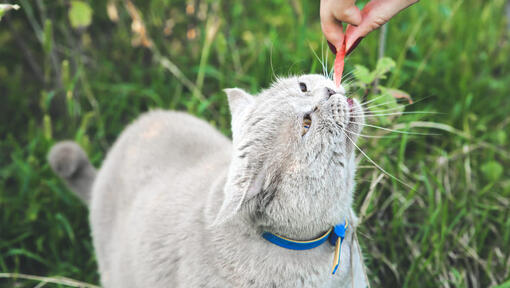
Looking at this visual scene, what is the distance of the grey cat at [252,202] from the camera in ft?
4.51

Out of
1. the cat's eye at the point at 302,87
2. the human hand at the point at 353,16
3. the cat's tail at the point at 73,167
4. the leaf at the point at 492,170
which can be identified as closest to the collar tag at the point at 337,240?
the cat's eye at the point at 302,87

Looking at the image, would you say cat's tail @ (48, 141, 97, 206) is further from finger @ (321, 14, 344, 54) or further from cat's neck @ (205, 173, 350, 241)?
finger @ (321, 14, 344, 54)

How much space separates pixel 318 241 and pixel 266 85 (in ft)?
3.61

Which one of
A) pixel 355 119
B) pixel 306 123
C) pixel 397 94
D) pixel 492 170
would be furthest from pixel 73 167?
pixel 492 170

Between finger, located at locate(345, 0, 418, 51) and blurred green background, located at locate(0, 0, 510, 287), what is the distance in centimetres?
38

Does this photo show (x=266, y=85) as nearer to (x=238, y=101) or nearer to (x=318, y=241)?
(x=238, y=101)

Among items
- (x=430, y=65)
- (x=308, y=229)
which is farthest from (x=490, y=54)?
(x=308, y=229)

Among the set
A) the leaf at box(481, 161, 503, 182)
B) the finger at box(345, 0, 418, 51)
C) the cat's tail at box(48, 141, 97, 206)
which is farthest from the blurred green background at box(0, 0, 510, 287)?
the finger at box(345, 0, 418, 51)

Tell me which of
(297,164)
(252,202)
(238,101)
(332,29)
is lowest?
(252,202)

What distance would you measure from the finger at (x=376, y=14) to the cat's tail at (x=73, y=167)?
1576 mm

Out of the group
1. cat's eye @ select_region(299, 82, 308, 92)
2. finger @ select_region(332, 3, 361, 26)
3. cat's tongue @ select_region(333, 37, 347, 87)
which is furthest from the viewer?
cat's eye @ select_region(299, 82, 308, 92)

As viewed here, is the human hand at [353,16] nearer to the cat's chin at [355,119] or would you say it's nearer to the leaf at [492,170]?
the cat's chin at [355,119]

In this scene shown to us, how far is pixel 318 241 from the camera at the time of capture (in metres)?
1.49

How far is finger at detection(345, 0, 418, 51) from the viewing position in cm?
122
